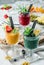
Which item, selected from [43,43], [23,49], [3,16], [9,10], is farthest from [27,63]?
[9,10]

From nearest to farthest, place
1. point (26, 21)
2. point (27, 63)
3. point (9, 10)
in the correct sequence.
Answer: point (27, 63) → point (26, 21) → point (9, 10)

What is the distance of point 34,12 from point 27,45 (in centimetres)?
96

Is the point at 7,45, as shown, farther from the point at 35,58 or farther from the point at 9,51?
the point at 35,58

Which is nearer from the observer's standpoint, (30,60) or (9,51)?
(30,60)

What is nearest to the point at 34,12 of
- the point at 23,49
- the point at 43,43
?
the point at 43,43

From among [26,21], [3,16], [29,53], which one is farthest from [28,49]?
[3,16]

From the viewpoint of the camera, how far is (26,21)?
66.1 inches

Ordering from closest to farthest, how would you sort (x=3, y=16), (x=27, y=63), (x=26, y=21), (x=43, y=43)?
(x=27, y=63) → (x=43, y=43) → (x=26, y=21) → (x=3, y=16)

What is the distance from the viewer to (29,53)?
3.83 ft

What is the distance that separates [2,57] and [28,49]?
167mm

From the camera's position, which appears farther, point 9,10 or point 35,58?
point 9,10

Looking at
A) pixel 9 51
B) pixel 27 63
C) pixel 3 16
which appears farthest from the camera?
pixel 3 16

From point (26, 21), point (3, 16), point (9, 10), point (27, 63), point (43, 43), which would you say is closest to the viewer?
point (27, 63)

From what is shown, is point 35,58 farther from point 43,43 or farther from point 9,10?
point 9,10
